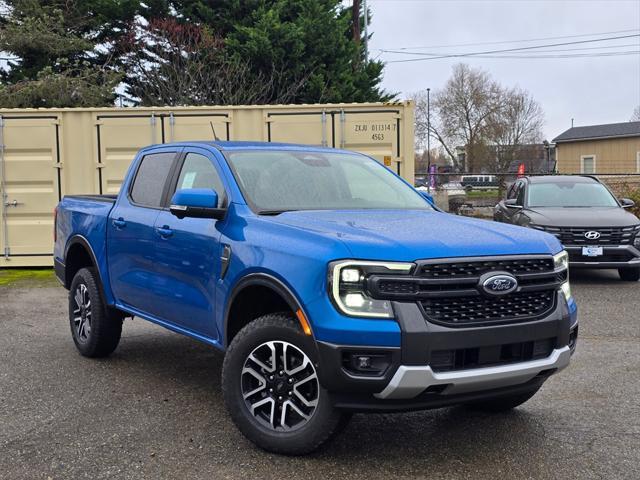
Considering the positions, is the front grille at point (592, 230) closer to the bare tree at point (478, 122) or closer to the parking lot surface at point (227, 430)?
the parking lot surface at point (227, 430)

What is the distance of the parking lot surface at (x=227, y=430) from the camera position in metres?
3.77

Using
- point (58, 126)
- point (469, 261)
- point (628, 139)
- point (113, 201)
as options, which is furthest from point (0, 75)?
point (628, 139)

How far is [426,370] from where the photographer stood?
3404mm

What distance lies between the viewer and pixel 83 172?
1216cm

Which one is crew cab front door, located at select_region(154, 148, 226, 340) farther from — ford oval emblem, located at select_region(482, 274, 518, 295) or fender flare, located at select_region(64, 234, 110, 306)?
ford oval emblem, located at select_region(482, 274, 518, 295)

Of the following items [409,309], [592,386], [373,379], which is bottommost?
[592,386]

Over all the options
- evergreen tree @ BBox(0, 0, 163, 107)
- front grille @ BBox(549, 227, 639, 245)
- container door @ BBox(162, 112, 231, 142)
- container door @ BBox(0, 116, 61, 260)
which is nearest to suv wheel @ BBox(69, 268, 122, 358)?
container door @ BBox(162, 112, 231, 142)

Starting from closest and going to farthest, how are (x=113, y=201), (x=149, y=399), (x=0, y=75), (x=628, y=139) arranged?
(x=149, y=399)
(x=113, y=201)
(x=0, y=75)
(x=628, y=139)

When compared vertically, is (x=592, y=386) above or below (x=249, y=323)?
below

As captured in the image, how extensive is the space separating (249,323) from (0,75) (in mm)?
22886

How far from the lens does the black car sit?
10.4 meters

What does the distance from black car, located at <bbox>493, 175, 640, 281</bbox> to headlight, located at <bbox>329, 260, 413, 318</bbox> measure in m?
7.48

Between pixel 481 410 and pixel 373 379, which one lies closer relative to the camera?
pixel 373 379

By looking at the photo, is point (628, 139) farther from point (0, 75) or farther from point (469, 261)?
point (469, 261)
